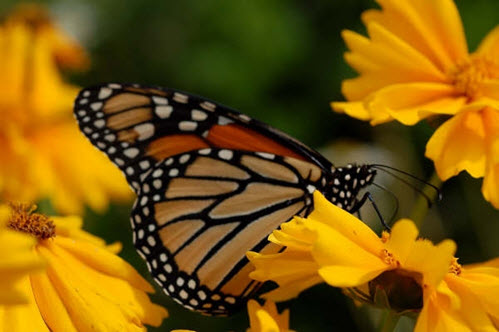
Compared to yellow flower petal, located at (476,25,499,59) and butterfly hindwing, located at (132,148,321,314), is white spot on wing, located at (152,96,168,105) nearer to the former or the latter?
butterfly hindwing, located at (132,148,321,314)

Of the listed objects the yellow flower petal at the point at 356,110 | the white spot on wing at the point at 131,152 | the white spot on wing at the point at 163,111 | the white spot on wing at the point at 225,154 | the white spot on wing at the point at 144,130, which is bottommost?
the white spot on wing at the point at 225,154

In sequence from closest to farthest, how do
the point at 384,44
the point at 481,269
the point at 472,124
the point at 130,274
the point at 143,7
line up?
the point at 481,269, the point at 130,274, the point at 472,124, the point at 384,44, the point at 143,7

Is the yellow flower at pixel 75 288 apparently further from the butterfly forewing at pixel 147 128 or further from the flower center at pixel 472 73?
the flower center at pixel 472 73

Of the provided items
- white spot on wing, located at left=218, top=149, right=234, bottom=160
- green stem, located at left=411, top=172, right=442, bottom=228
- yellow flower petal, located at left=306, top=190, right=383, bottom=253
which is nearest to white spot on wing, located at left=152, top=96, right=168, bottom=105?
white spot on wing, located at left=218, top=149, right=234, bottom=160

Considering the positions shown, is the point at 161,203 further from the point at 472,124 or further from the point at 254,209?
the point at 472,124

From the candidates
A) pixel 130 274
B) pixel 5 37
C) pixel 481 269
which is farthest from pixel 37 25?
pixel 481 269

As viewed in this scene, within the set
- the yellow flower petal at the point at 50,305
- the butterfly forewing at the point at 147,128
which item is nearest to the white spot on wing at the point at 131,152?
the butterfly forewing at the point at 147,128
